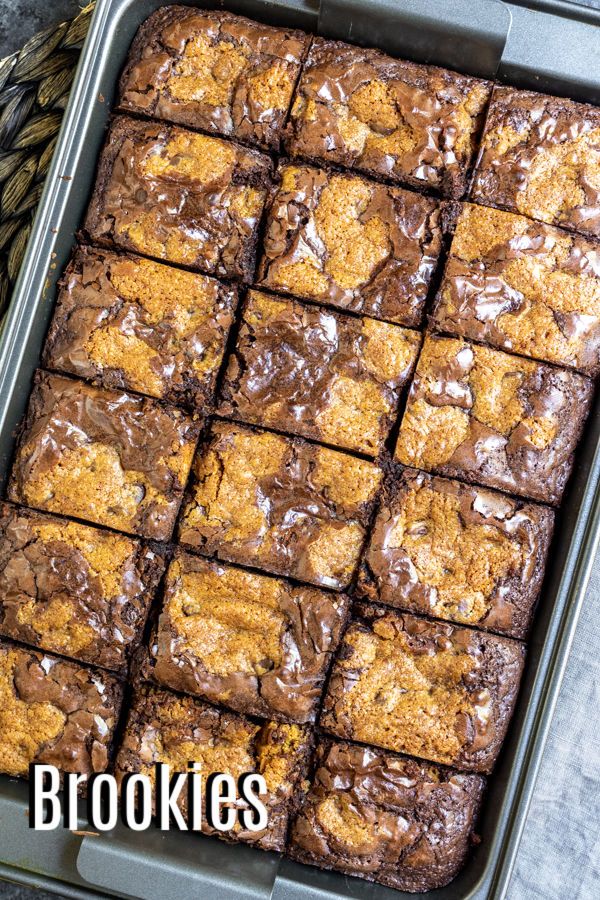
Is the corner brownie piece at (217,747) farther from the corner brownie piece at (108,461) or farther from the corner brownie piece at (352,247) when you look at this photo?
the corner brownie piece at (352,247)

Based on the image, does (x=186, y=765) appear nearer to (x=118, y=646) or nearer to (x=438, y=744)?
(x=118, y=646)

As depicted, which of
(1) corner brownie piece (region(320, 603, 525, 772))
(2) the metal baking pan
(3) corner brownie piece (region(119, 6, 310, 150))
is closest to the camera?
(2) the metal baking pan

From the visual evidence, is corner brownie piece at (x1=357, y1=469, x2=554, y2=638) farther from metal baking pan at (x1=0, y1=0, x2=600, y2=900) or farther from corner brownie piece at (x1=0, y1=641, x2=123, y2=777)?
corner brownie piece at (x1=0, y1=641, x2=123, y2=777)

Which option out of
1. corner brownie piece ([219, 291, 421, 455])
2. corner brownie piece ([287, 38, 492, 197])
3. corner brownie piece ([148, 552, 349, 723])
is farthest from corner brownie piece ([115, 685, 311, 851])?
corner brownie piece ([287, 38, 492, 197])

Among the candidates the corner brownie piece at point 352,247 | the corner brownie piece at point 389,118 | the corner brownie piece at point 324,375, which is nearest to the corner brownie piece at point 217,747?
the corner brownie piece at point 324,375

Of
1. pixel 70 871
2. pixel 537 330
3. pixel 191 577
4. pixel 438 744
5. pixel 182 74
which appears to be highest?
pixel 182 74

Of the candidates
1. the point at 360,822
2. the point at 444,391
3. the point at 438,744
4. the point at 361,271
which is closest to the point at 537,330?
the point at 444,391
